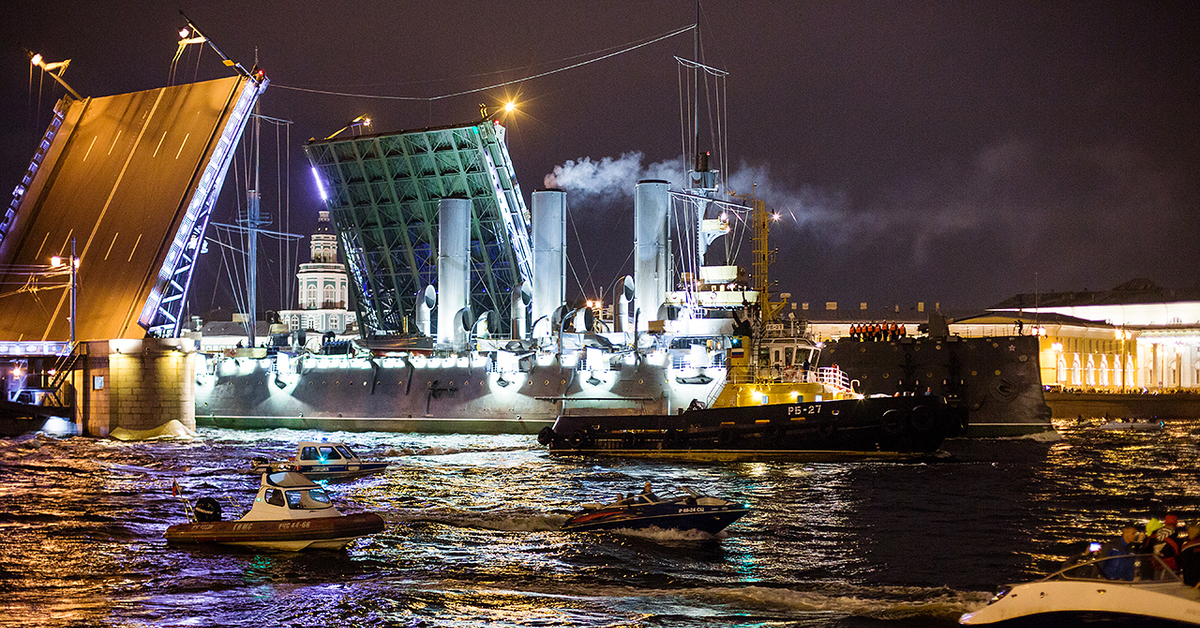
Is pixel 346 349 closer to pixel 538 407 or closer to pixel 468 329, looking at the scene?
pixel 468 329

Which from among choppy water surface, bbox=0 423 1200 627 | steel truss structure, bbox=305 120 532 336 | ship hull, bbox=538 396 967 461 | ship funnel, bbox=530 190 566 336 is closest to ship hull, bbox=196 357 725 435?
ship funnel, bbox=530 190 566 336

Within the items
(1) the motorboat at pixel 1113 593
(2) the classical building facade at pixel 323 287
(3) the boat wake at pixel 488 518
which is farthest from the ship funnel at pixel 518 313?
(2) the classical building facade at pixel 323 287

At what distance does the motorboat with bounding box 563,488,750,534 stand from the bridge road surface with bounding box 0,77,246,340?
2663cm

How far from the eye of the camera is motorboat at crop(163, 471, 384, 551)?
1845cm

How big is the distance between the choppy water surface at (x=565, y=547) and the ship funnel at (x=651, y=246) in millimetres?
12175

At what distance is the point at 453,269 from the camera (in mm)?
45656

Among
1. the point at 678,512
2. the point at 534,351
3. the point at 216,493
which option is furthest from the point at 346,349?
the point at 678,512

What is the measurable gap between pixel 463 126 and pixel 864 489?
24.0 metres

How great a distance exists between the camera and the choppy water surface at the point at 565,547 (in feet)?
46.6

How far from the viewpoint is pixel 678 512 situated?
62.5ft

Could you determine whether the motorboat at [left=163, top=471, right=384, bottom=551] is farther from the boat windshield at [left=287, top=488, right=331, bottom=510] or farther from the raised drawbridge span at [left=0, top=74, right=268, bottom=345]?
the raised drawbridge span at [left=0, top=74, right=268, bottom=345]

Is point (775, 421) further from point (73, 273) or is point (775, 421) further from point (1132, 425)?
point (1132, 425)

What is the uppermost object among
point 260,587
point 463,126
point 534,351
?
point 463,126

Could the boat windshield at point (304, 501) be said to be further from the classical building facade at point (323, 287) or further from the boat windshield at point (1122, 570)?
A: the classical building facade at point (323, 287)
